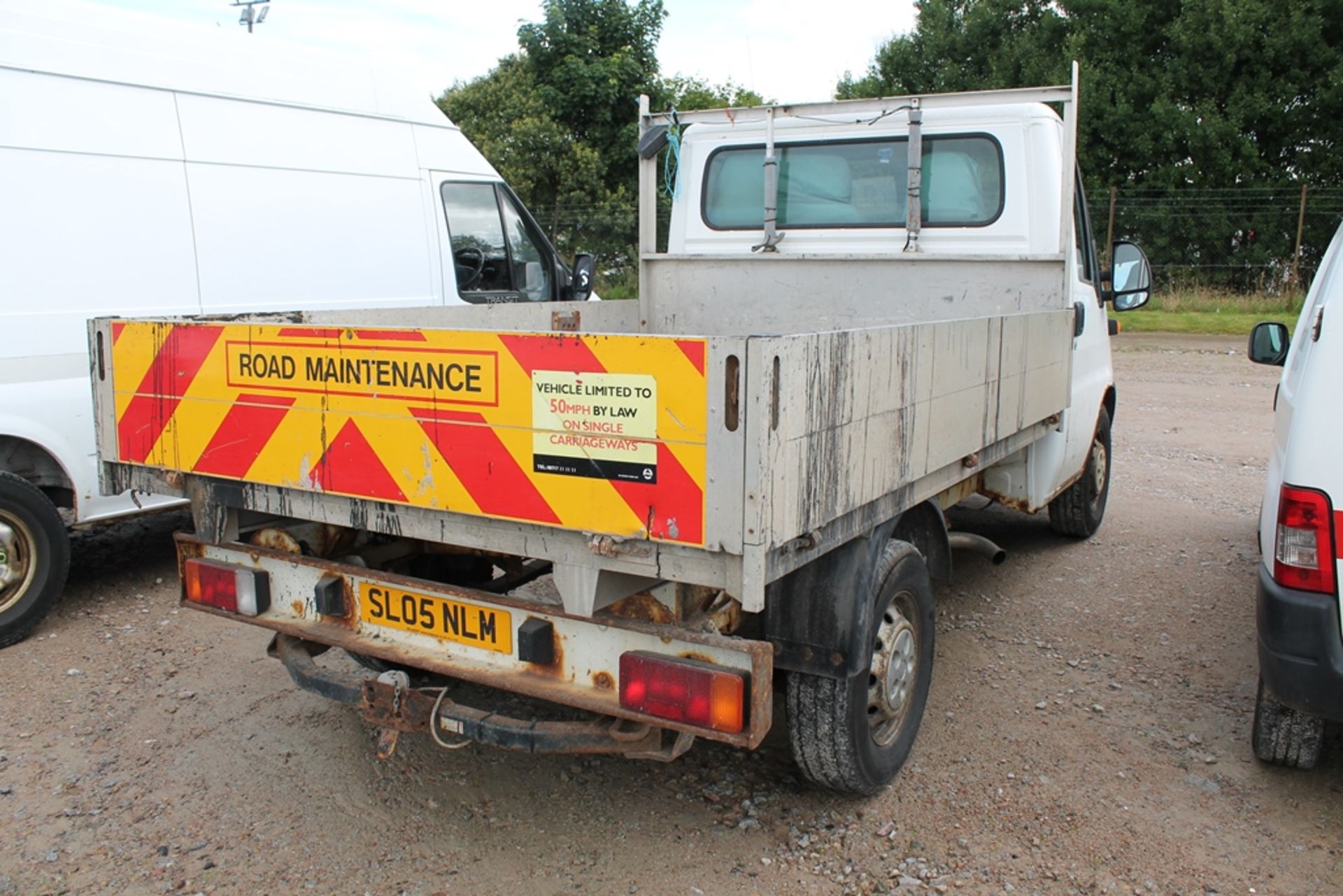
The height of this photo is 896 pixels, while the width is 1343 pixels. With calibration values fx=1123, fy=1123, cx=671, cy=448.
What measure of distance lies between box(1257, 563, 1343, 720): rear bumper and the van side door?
4.65 meters

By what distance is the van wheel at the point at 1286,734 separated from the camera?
3.59 metres

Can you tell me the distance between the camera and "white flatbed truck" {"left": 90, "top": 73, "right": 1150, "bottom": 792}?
8.57 ft

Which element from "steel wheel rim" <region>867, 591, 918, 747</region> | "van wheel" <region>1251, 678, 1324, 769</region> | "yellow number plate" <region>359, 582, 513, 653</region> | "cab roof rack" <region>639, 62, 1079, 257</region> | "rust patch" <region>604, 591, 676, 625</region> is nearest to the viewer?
"rust patch" <region>604, 591, 676, 625</region>

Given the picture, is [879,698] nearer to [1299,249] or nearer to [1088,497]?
[1088,497]

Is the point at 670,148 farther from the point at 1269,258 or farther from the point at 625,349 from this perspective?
the point at 1269,258

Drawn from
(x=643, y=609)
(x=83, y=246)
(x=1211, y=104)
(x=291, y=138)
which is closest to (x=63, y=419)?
(x=83, y=246)

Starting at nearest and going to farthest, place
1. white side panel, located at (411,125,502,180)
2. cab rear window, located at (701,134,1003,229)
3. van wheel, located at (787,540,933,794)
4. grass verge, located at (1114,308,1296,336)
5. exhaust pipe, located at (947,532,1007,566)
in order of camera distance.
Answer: van wheel, located at (787,540,933,794), exhaust pipe, located at (947,532,1007,566), cab rear window, located at (701,134,1003,229), white side panel, located at (411,125,502,180), grass verge, located at (1114,308,1296,336)

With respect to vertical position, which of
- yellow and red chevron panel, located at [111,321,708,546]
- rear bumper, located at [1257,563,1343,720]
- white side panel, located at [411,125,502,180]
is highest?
white side panel, located at [411,125,502,180]

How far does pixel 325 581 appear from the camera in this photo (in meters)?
3.38

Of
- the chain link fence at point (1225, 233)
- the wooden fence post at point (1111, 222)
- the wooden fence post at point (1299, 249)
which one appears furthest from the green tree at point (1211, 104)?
the wooden fence post at point (1111, 222)

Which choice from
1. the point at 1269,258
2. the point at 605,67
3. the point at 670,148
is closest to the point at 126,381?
the point at 670,148

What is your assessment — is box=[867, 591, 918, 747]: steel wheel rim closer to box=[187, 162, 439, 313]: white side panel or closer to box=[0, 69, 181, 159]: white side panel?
box=[187, 162, 439, 313]: white side panel

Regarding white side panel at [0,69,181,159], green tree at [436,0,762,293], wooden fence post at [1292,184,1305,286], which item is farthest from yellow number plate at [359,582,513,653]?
wooden fence post at [1292,184,1305,286]

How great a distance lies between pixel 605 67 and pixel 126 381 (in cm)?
2046
